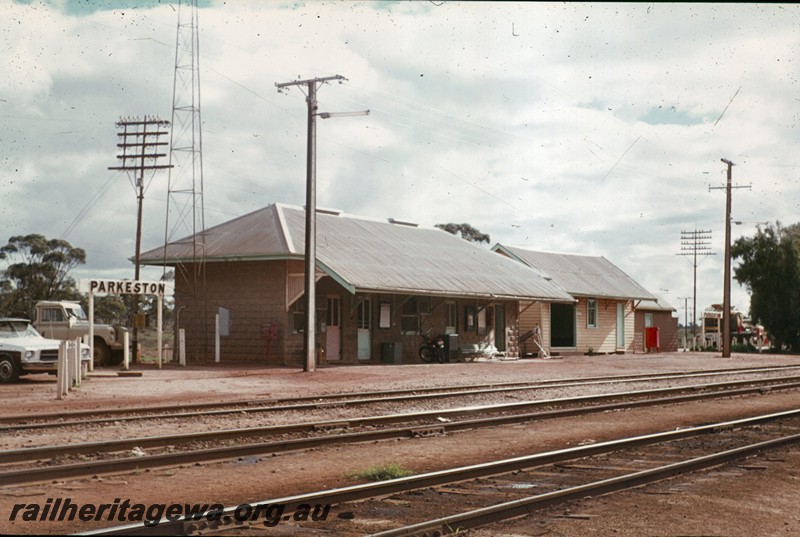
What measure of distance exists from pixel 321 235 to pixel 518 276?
11593 mm

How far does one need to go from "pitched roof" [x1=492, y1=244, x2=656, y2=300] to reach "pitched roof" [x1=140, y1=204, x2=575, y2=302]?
5576 millimetres

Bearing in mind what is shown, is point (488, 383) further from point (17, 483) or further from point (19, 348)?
point (17, 483)

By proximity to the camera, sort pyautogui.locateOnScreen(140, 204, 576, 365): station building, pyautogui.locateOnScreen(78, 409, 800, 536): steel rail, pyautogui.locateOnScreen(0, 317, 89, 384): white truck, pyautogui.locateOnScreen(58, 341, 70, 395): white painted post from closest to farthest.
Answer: pyautogui.locateOnScreen(78, 409, 800, 536): steel rail, pyautogui.locateOnScreen(58, 341, 70, 395): white painted post, pyautogui.locateOnScreen(0, 317, 89, 384): white truck, pyautogui.locateOnScreen(140, 204, 576, 365): station building

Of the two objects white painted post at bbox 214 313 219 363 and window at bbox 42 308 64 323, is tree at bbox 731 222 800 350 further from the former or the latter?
window at bbox 42 308 64 323

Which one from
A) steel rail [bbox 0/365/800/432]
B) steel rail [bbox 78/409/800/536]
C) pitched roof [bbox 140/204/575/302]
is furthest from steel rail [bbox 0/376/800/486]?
pitched roof [bbox 140/204/575/302]

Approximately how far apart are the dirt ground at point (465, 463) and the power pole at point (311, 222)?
552 centimetres

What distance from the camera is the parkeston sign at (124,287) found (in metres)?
25.9

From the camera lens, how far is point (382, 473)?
979cm

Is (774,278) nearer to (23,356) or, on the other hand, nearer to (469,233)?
(469,233)

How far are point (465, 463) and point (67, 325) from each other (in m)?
20.3

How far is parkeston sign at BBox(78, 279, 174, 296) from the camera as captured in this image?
84.8ft

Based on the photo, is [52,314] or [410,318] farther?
[410,318]

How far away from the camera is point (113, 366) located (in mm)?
30297

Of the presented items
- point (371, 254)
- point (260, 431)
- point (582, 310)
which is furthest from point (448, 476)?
point (582, 310)
